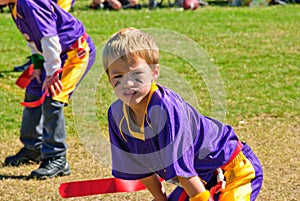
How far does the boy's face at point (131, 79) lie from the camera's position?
11.2 feet

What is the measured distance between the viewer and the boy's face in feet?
11.2

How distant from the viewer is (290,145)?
264 inches

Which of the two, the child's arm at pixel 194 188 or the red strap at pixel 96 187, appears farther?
the red strap at pixel 96 187

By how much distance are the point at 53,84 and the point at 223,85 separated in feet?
10.8

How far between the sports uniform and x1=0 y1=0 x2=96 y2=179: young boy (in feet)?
6.08

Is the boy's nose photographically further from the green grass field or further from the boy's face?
the green grass field

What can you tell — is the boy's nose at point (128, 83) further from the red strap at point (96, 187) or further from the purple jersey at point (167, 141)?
the red strap at point (96, 187)

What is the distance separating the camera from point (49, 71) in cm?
554

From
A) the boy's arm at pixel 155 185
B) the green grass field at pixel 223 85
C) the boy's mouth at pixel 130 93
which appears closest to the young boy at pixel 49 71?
the green grass field at pixel 223 85

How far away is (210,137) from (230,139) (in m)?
0.21

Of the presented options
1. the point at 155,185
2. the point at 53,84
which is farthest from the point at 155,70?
the point at 53,84

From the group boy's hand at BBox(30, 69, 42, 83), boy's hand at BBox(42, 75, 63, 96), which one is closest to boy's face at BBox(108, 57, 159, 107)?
boy's hand at BBox(42, 75, 63, 96)

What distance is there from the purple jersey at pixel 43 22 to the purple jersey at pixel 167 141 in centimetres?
187

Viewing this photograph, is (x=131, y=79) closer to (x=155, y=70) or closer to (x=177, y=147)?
(x=155, y=70)
